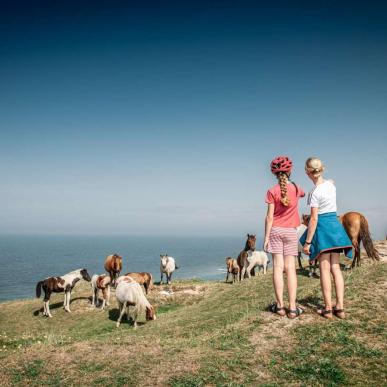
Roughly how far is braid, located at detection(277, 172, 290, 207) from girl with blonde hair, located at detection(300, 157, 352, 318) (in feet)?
1.72

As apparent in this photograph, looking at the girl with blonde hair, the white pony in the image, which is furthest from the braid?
the white pony

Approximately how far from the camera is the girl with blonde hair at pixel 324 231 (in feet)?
22.8

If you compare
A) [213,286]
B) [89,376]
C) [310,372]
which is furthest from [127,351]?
[213,286]

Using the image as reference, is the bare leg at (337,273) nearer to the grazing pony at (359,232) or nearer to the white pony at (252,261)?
the grazing pony at (359,232)

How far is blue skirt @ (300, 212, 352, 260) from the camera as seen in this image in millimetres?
6938

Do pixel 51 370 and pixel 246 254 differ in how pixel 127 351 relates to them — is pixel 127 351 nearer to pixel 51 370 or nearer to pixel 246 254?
pixel 51 370

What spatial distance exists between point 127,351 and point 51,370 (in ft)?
5.38

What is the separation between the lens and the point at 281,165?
7105 millimetres

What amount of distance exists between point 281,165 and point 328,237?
199cm

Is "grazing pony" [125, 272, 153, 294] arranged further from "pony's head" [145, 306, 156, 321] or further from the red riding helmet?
the red riding helmet

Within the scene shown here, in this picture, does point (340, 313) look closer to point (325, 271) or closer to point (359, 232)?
point (325, 271)

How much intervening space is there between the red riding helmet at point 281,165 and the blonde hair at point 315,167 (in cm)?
42

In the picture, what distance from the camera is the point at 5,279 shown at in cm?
9906

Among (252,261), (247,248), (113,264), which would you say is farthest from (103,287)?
(252,261)
